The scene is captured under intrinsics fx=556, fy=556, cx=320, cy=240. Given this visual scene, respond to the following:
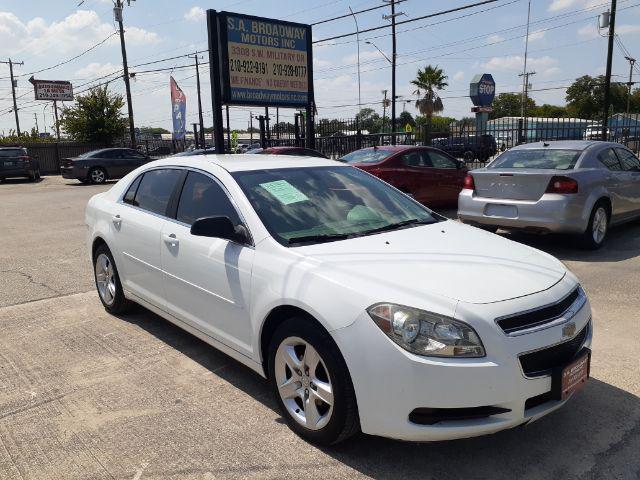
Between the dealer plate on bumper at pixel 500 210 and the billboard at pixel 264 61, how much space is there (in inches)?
227

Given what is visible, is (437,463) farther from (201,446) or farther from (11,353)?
(11,353)

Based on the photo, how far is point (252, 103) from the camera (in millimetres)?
11438

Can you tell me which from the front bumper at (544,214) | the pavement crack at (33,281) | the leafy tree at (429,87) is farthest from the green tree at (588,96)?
the pavement crack at (33,281)

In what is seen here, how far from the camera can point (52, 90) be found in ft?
137

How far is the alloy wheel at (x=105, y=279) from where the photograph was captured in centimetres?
521

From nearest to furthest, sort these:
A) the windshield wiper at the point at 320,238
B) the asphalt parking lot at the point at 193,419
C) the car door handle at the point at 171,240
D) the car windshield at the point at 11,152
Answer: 1. the asphalt parking lot at the point at 193,419
2. the windshield wiper at the point at 320,238
3. the car door handle at the point at 171,240
4. the car windshield at the point at 11,152

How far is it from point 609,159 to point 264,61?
266 inches

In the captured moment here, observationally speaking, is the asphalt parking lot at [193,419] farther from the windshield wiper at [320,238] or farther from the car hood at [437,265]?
the windshield wiper at [320,238]

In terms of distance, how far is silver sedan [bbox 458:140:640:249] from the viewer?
23.4ft

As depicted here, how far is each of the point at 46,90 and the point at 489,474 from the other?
45852 mm

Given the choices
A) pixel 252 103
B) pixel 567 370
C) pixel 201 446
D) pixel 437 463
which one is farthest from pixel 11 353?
pixel 252 103

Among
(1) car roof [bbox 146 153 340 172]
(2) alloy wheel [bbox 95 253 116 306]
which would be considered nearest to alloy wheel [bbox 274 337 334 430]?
(1) car roof [bbox 146 153 340 172]

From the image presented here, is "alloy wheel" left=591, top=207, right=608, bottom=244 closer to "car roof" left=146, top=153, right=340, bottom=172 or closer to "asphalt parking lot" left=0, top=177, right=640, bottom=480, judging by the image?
"asphalt parking lot" left=0, top=177, right=640, bottom=480

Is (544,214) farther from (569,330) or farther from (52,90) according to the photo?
(52,90)
